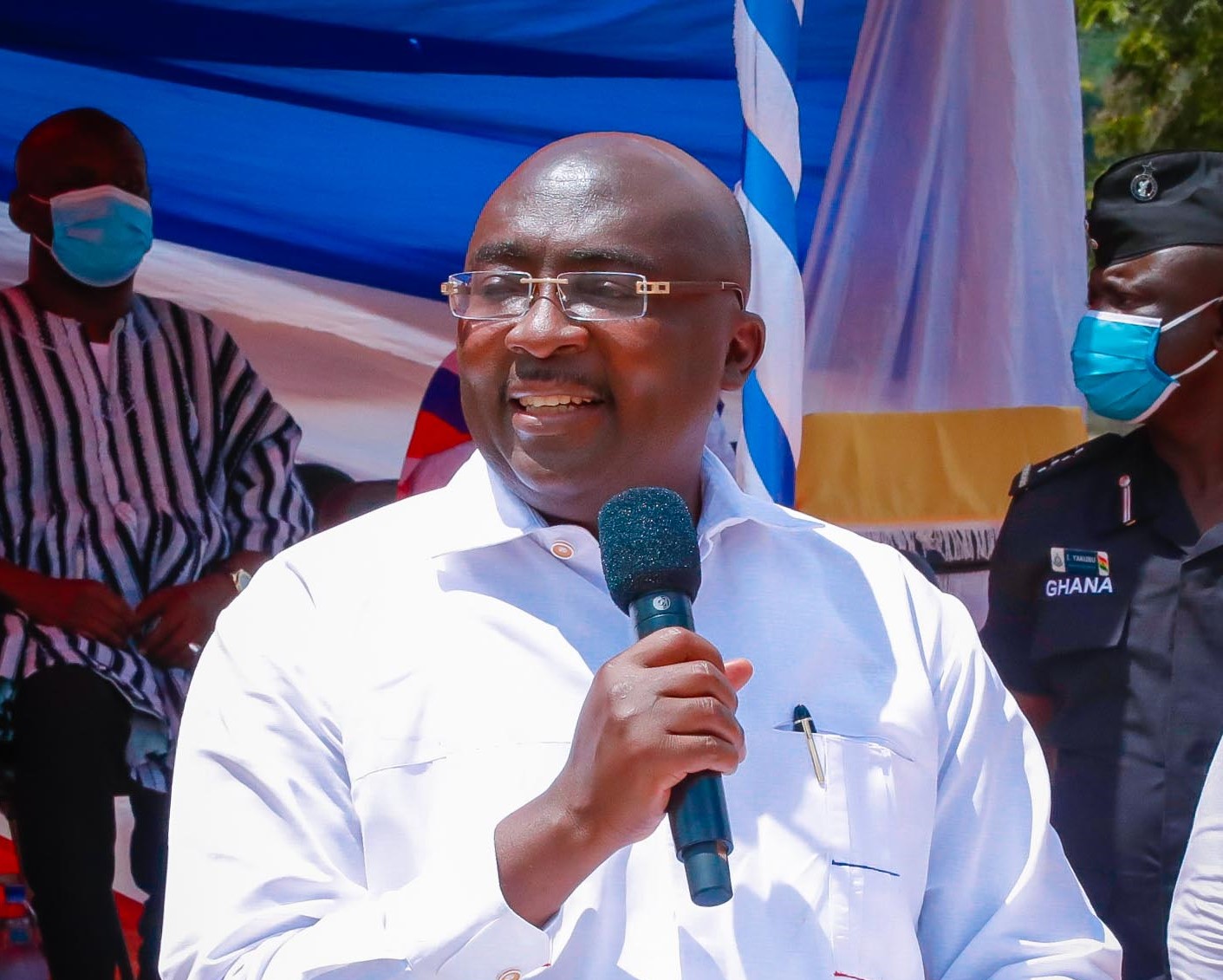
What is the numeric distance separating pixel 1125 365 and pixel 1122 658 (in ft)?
2.29

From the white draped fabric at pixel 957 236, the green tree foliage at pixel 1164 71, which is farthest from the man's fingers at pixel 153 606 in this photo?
the green tree foliage at pixel 1164 71

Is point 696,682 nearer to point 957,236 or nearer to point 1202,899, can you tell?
point 1202,899

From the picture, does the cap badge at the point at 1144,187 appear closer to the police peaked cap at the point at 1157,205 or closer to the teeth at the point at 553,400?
the police peaked cap at the point at 1157,205

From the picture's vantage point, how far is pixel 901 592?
6.17 feet

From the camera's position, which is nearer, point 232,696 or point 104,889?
point 232,696

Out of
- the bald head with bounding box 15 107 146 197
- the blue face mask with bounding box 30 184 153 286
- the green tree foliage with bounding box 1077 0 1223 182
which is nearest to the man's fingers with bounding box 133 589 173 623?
the blue face mask with bounding box 30 184 153 286

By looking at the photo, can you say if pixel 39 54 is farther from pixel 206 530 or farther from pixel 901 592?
pixel 901 592

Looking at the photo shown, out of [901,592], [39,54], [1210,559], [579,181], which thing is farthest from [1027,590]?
[39,54]

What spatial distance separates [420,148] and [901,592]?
2.49 m

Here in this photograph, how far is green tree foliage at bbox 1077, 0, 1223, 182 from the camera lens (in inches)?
357

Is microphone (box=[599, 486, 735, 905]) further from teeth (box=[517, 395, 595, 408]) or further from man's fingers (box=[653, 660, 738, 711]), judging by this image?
teeth (box=[517, 395, 595, 408])

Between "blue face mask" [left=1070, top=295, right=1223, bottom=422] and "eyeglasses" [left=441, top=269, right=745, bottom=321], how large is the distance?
1.86 m

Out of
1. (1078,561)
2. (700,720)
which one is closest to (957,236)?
(1078,561)

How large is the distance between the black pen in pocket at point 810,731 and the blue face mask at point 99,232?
260 cm
